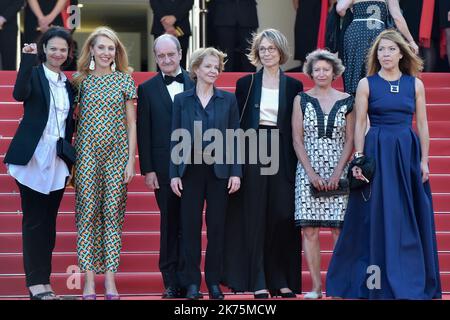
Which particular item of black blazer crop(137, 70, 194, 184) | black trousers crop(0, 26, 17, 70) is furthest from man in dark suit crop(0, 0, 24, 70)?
black blazer crop(137, 70, 194, 184)

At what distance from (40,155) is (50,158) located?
0.28 ft

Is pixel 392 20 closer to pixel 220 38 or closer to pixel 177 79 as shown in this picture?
pixel 177 79

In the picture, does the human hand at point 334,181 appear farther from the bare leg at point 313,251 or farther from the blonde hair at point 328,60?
the blonde hair at point 328,60

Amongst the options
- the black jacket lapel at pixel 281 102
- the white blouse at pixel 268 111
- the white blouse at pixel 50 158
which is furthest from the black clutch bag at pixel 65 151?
the black jacket lapel at pixel 281 102

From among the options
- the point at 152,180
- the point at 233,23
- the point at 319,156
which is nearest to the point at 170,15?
the point at 233,23

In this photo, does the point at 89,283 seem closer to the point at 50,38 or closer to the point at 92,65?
the point at 92,65

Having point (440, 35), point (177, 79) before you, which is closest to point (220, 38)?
point (440, 35)

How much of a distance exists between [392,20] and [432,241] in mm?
2689

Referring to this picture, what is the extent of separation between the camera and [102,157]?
1028cm

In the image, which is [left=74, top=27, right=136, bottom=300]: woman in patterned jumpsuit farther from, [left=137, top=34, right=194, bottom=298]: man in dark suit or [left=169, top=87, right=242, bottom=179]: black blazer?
[left=169, top=87, right=242, bottom=179]: black blazer

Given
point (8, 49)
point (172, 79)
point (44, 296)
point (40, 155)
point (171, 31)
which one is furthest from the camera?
point (8, 49)

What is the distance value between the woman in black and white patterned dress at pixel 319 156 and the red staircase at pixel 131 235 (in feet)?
2.82

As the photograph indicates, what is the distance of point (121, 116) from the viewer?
10.4 meters

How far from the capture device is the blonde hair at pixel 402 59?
34.1 feet
